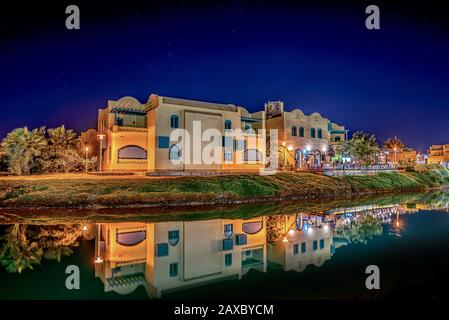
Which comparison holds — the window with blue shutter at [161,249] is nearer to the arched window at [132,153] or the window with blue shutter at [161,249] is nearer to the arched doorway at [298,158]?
the arched window at [132,153]

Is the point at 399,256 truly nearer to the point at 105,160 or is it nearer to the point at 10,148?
the point at 105,160

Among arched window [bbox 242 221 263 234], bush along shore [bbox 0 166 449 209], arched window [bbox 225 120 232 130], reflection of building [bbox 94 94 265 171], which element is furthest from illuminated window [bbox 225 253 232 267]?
arched window [bbox 225 120 232 130]

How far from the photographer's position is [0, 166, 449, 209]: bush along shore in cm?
1684

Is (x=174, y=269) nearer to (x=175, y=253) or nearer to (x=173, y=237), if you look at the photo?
(x=175, y=253)

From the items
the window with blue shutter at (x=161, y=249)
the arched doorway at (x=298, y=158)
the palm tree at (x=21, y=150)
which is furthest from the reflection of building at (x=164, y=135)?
the window with blue shutter at (x=161, y=249)

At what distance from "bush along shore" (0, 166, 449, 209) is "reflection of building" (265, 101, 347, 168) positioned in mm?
8694

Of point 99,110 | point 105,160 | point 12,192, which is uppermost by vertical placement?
point 99,110

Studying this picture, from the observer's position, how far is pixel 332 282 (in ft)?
20.2

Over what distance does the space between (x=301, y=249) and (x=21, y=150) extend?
91.7ft

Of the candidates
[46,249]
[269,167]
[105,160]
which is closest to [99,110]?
[105,160]

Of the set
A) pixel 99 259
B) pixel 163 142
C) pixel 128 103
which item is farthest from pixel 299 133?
pixel 99 259
